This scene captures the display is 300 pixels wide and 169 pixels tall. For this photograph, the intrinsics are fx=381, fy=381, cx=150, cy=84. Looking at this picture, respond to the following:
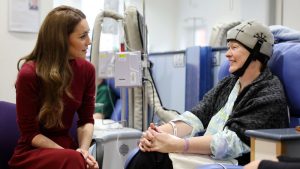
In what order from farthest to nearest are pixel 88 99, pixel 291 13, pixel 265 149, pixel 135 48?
1. pixel 291 13
2. pixel 135 48
3. pixel 88 99
4. pixel 265 149

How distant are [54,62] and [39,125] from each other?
0.29m

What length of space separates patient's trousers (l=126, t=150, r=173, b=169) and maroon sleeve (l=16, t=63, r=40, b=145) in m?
0.46

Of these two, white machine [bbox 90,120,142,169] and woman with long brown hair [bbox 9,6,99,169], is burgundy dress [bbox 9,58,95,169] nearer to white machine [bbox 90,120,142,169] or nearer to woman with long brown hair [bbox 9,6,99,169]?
woman with long brown hair [bbox 9,6,99,169]

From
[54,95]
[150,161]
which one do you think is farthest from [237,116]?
[54,95]

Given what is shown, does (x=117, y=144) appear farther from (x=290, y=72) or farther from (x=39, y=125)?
(x=290, y=72)

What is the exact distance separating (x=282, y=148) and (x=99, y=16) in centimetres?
192

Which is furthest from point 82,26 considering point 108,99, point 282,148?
point 108,99

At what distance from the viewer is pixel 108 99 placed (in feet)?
11.1

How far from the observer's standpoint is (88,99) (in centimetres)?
185

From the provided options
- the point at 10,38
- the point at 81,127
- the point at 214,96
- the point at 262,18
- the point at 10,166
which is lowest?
the point at 10,166

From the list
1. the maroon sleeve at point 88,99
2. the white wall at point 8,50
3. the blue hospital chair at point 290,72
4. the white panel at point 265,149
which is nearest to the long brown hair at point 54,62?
the maroon sleeve at point 88,99

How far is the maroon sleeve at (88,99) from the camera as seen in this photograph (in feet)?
6.02

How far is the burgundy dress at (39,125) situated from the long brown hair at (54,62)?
3 centimetres

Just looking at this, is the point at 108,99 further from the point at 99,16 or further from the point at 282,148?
the point at 282,148
